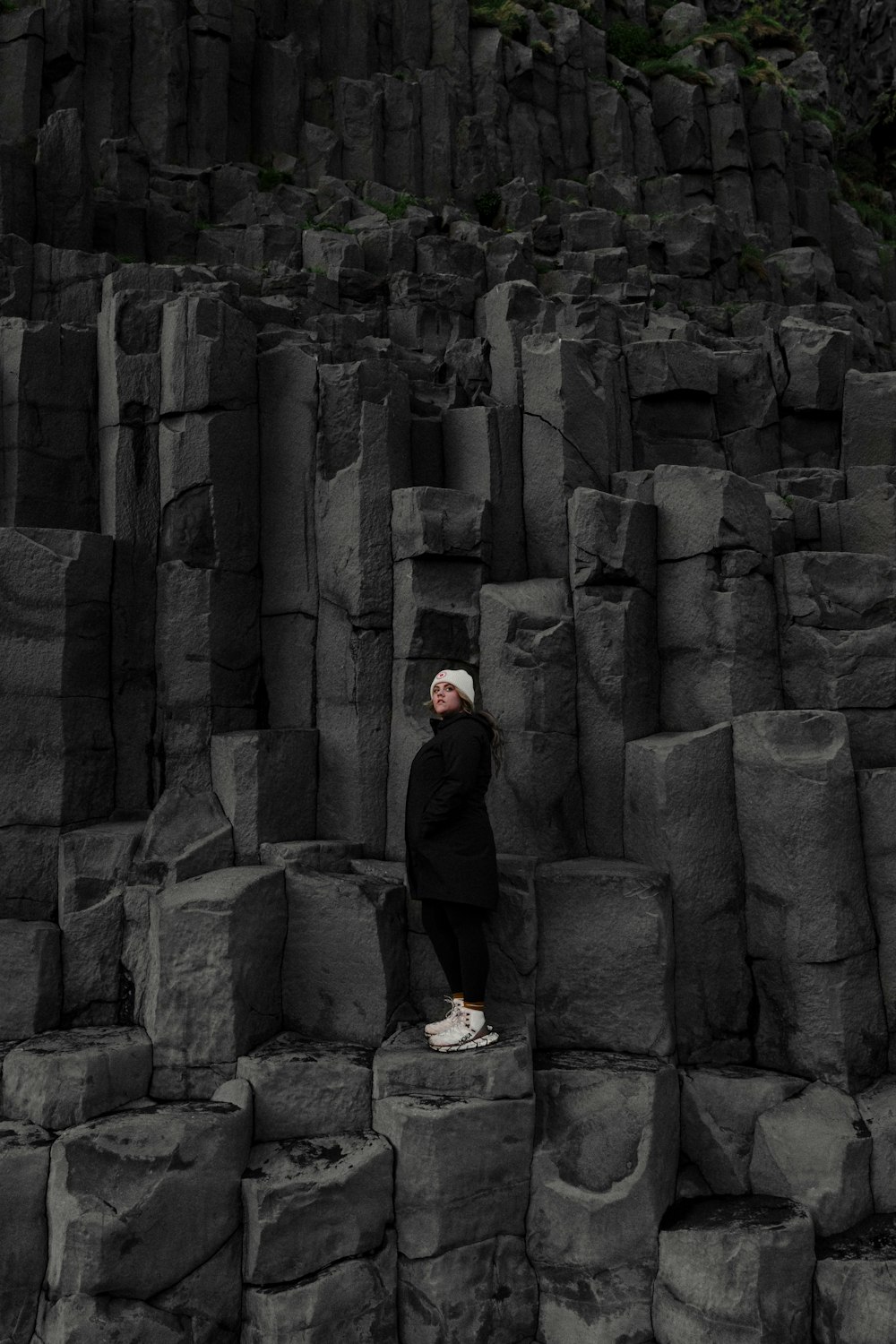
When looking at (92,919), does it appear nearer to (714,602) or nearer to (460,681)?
(460,681)

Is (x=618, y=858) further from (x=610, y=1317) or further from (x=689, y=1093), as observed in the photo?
(x=610, y=1317)

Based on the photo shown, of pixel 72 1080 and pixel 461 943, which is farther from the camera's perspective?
pixel 461 943

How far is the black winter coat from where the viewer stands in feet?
23.5

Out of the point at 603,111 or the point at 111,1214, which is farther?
the point at 603,111

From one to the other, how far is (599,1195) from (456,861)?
2.46 meters

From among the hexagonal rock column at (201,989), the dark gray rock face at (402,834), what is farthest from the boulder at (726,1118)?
the hexagonal rock column at (201,989)

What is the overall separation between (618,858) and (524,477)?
3.77m

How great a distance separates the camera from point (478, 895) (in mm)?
7156

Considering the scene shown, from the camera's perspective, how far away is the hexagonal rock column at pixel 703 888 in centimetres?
813

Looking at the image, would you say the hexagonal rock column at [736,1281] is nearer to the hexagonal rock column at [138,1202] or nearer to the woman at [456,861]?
the woman at [456,861]

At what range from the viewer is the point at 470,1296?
698 cm

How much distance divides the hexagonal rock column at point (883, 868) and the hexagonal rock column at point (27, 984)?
6.48 meters

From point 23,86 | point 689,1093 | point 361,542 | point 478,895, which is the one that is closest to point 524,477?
point 361,542

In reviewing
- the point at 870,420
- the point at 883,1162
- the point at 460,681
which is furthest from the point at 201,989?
the point at 870,420
